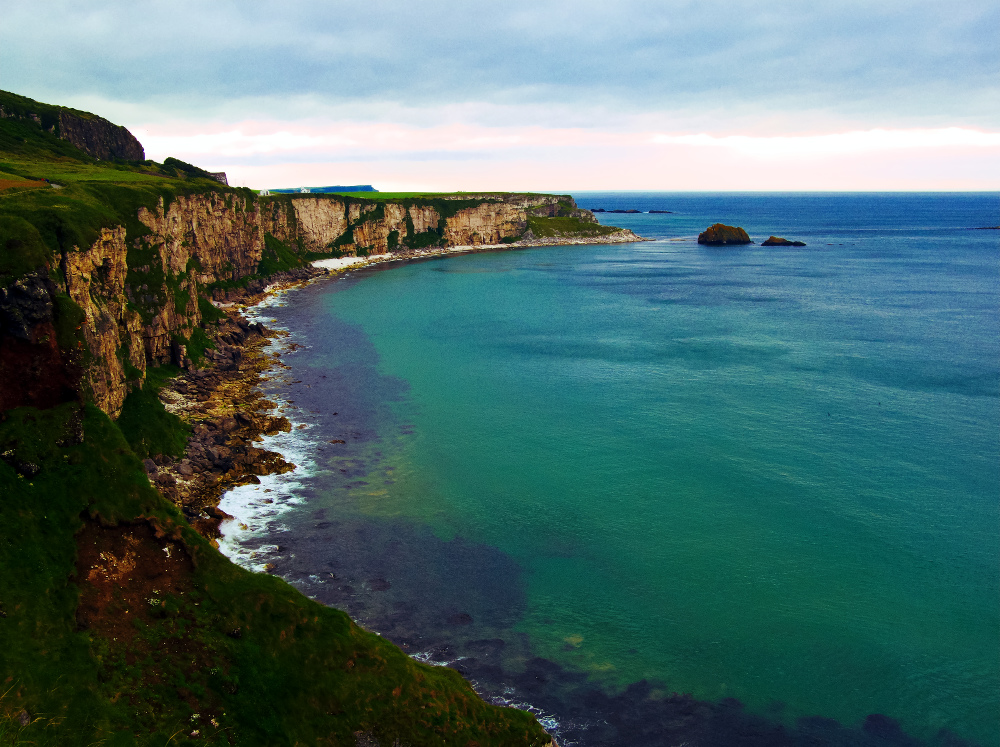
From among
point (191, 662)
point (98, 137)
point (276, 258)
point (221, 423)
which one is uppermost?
point (98, 137)

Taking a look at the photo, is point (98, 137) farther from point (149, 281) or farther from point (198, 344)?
point (149, 281)

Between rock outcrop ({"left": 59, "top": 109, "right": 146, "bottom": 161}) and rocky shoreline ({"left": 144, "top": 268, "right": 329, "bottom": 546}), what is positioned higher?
rock outcrop ({"left": 59, "top": 109, "right": 146, "bottom": 161})

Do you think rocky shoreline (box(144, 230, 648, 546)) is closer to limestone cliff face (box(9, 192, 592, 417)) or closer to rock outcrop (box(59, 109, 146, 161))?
limestone cliff face (box(9, 192, 592, 417))

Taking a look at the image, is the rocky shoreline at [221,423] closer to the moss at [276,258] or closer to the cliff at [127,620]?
the cliff at [127,620]

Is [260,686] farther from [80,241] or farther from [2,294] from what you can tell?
[80,241]

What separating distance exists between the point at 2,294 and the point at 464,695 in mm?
27338

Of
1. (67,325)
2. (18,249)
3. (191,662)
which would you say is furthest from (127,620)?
(18,249)

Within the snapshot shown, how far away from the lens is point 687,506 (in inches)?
1804

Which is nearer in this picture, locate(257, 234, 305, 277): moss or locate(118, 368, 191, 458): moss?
locate(118, 368, 191, 458): moss

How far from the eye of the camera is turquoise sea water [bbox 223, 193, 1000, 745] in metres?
32.5

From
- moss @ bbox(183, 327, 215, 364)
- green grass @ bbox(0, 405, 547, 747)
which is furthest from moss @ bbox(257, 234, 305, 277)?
green grass @ bbox(0, 405, 547, 747)

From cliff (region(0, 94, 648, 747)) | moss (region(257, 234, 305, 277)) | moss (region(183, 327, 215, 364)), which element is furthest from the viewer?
moss (region(257, 234, 305, 277))

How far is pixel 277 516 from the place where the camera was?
44031 millimetres

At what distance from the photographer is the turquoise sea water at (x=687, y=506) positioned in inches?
1278
